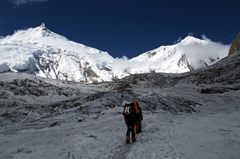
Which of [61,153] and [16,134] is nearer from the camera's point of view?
[61,153]

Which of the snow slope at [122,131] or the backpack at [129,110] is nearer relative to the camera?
the snow slope at [122,131]

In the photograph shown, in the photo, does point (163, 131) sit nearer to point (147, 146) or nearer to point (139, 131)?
point (139, 131)

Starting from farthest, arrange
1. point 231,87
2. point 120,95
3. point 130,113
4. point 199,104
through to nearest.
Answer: point 231,87
point 199,104
point 120,95
point 130,113

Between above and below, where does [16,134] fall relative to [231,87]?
below

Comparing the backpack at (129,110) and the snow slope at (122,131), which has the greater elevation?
the backpack at (129,110)

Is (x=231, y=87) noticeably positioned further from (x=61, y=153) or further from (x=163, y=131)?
(x=61, y=153)

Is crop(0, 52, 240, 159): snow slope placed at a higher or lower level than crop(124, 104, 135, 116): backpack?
lower

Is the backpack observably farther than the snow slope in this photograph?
Yes

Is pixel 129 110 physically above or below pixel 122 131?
above

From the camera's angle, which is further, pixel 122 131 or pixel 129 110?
pixel 122 131

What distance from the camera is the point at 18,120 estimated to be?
2728cm

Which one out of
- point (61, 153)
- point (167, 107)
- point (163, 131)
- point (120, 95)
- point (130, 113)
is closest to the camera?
point (61, 153)

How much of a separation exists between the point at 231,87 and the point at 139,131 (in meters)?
30.3

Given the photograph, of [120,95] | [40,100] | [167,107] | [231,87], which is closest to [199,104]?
[167,107]
